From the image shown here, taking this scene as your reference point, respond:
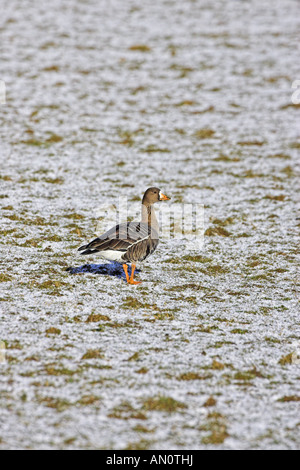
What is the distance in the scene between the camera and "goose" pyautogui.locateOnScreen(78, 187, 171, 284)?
34.2 ft

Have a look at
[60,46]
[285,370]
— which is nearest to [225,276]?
[285,370]

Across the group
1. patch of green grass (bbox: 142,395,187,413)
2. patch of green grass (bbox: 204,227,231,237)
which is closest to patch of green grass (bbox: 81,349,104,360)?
patch of green grass (bbox: 142,395,187,413)

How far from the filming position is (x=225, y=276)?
40.0 feet

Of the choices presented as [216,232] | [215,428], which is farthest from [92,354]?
[216,232]

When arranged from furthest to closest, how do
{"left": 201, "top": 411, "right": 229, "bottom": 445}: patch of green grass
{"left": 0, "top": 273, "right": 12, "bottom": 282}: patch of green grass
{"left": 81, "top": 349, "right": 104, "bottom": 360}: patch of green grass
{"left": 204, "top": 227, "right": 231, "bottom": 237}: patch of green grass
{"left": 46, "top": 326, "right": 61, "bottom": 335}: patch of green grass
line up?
{"left": 204, "top": 227, "right": 231, "bottom": 237}: patch of green grass, {"left": 0, "top": 273, "right": 12, "bottom": 282}: patch of green grass, {"left": 46, "top": 326, "right": 61, "bottom": 335}: patch of green grass, {"left": 81, "top": 349, "right": 104, "bottom": 360}: patch of green grass, {"left": 201, "top": 411, "right": 229, "bottom": 445}: patch of green grass

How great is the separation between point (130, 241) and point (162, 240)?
13.5ft

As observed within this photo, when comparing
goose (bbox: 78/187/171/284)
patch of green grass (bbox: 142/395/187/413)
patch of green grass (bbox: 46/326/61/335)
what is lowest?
patch of green grass (bbox: 142/395/187/413)

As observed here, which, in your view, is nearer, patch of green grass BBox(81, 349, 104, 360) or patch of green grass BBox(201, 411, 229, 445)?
patch of green grass BBox(201, 411, 229, 445)

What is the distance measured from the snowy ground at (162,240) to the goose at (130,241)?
841mm

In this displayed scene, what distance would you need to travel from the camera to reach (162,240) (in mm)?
14688

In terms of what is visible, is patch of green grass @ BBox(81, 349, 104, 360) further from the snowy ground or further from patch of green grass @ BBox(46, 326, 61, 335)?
patch of green grass @ BBox(46, 326, 61, 335)

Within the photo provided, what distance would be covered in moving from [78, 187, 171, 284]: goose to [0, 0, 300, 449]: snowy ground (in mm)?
841
